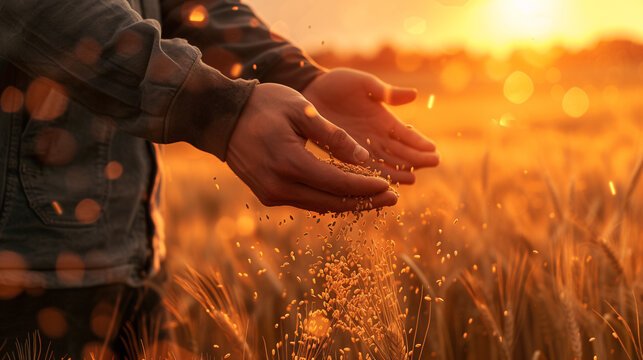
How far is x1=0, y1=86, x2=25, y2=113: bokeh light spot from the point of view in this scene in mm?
877

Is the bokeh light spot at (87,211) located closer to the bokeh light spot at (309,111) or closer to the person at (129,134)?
the person at (129,134)

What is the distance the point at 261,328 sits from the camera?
125cm

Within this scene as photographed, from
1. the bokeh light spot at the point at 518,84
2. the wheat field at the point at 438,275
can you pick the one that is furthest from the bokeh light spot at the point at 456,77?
the wheat field at the point at 438,275

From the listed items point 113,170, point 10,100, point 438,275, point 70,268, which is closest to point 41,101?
point 10,100

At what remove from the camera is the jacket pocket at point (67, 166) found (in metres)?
0.90

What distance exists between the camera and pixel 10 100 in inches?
34.7

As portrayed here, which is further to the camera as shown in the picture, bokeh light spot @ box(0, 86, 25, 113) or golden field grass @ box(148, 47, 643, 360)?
bokeh light spot @ box(0, 86, 25, 113)

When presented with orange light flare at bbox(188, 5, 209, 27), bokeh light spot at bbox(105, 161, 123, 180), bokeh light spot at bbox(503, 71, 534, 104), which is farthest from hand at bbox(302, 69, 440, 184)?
bokeh light spot at bbox(503, 71, 534, 104)

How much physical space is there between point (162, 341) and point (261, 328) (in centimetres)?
23

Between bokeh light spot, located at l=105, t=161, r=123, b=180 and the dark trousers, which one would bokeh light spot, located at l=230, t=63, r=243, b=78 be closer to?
bokeh light spot, located at l=105, t=161, r=123, b=180

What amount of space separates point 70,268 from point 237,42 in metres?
0.49

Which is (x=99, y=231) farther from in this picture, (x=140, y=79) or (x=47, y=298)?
(x=140, y=79)

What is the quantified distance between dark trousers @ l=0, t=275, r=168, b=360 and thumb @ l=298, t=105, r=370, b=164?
421 mm

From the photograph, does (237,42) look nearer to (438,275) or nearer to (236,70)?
(236,70)
